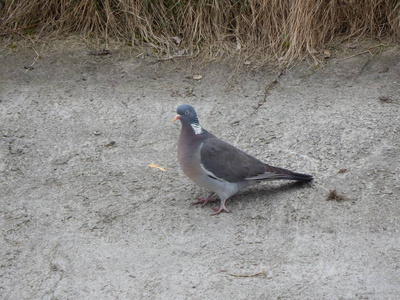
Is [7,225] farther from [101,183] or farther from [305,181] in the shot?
[305,181]

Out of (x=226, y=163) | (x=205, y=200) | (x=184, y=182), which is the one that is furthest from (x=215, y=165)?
(x=184, y=182)

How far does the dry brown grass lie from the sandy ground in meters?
0.26

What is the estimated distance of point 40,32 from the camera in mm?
6125

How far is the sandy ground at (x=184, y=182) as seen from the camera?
10.5 feet

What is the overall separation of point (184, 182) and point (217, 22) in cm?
228

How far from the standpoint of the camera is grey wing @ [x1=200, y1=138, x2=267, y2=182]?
3771mm

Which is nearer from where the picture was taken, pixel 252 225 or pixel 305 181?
Answer: pixel 252 225

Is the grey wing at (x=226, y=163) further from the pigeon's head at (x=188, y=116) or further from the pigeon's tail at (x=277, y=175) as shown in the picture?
the pigeon's head at (x=188, y=116)

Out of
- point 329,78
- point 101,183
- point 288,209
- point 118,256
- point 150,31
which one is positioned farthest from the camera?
point 150,31

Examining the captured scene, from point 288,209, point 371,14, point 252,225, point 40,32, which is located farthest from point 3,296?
point 371,14

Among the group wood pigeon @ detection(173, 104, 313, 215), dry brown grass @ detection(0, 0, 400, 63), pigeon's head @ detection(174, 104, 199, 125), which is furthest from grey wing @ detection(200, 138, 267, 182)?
dry brown grass @ detection(0, 0, 400, 63)

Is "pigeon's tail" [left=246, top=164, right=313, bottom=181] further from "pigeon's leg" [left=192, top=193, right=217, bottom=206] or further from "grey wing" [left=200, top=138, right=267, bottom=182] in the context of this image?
"pigeon's leg" [left=192, top=193, right=217, bottom=206]

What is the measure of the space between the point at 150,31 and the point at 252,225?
3.03 meters

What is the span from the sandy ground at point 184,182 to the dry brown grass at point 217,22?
0.26 meters
